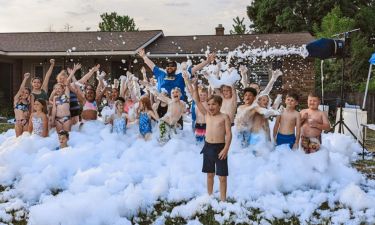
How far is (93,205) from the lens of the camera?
5.02 meters

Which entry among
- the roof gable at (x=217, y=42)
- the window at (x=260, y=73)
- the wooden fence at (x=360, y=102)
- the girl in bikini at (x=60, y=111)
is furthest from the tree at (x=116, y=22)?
the girl in bikini at (x=60, y=111)

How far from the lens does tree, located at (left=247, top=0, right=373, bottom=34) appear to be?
108ft

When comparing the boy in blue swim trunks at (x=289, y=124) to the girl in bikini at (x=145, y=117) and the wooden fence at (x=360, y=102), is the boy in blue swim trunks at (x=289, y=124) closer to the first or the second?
the girl in bikini at (x=145, y=117)

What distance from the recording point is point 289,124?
271 inches

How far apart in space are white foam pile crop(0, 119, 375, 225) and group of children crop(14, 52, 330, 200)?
0.75ft

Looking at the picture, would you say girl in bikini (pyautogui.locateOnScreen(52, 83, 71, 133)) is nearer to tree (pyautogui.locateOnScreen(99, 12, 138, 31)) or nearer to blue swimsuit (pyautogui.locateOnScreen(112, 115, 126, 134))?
blue swimsuit (pyautogui.locateOnScreen(112, 115, 126, 134))

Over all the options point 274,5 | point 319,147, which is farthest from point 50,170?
point 274,5

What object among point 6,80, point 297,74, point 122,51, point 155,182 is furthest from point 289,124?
point 6,80

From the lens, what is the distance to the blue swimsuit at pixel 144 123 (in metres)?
7.60

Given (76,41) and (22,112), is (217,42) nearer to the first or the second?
(76,41)

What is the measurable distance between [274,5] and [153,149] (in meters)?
28.6

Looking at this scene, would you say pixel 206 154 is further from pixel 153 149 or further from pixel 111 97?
pixel 111 97

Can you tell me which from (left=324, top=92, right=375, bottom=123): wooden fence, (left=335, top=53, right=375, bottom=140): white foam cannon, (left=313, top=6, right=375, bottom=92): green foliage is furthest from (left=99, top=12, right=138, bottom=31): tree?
(left=335, top=53, right=375, bottom=140): white foam cannon

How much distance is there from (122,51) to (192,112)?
1149cm
